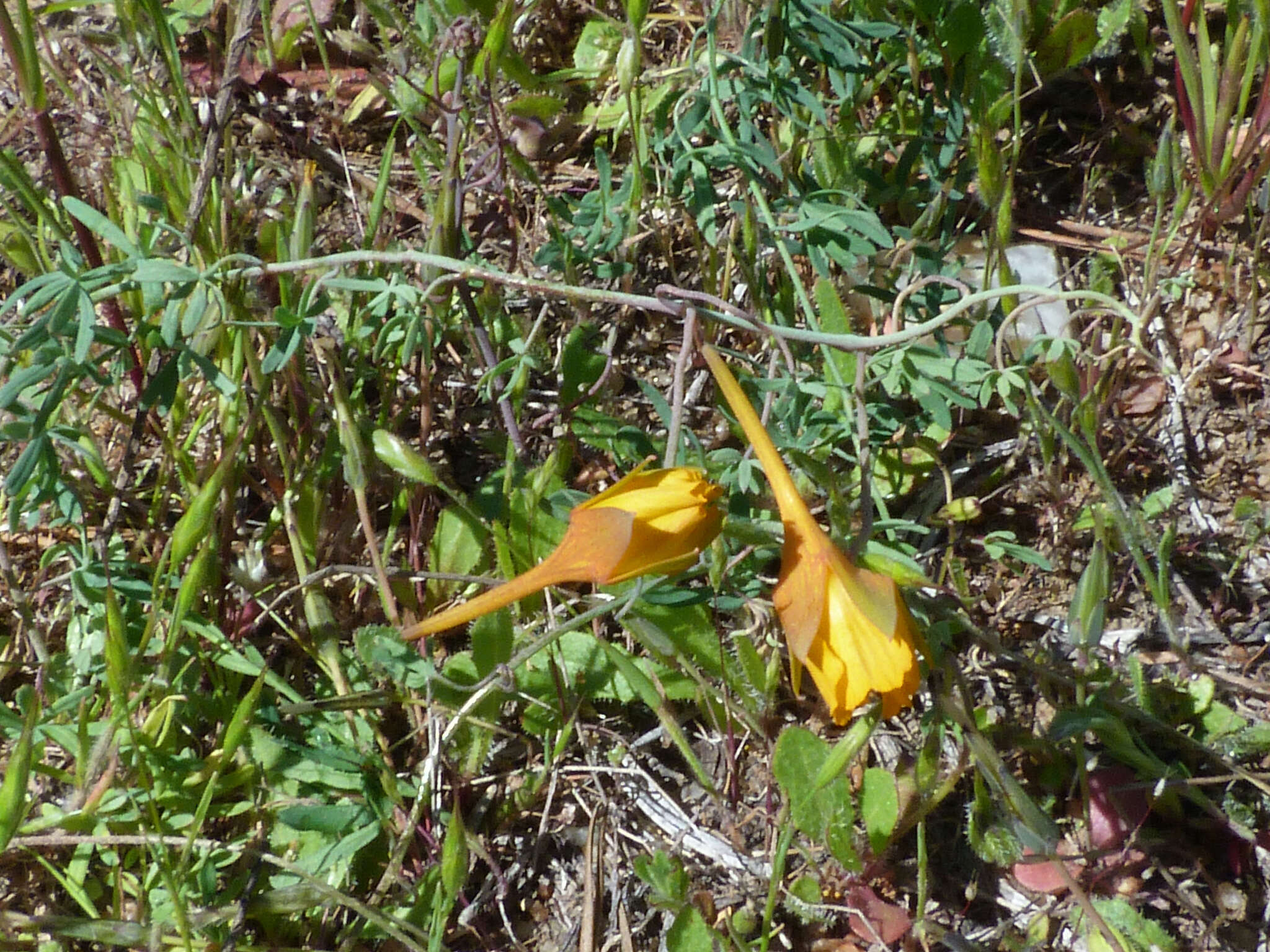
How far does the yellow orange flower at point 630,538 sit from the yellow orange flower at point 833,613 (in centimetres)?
12

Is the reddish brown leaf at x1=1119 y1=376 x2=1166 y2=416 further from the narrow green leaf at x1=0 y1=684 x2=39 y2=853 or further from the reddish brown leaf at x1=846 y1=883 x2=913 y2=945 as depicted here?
the narrow green leaf at x1=0 y1=684 x2=39 y2=853

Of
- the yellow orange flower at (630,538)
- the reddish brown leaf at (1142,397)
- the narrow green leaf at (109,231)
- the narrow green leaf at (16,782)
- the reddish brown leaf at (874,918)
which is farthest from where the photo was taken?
the reddish brown leaf at (1142,397)

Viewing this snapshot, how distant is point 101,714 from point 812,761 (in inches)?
51.9

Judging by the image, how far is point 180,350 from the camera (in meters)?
1.93

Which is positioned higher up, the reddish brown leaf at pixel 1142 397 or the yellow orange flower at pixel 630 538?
the yellow orange flower at pixel 630 538

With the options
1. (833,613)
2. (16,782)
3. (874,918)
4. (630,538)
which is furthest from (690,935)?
(16,782)

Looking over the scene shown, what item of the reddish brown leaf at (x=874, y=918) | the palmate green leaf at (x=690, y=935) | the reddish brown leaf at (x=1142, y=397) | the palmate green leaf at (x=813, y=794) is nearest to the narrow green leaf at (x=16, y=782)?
the palmate green leaf at (x=690, y=935)

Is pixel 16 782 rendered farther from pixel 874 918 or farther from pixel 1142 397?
pixel 1142 397

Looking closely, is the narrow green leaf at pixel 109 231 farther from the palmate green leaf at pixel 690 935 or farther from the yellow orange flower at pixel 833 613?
the palmate green leaf at pixel 690 935

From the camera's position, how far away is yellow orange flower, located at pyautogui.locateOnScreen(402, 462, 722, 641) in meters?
1.45

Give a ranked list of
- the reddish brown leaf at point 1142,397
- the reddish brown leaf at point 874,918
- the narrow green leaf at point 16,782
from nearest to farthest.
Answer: the narrow green leaf at point 16,782
the reddish brown leaf at point 874,918
the reddish brown leaf at point 1142,397

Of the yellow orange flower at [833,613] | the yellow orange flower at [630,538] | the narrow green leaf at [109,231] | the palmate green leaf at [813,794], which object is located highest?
the narrow green leaf at [109,231]

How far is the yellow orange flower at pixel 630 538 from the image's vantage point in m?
1.45

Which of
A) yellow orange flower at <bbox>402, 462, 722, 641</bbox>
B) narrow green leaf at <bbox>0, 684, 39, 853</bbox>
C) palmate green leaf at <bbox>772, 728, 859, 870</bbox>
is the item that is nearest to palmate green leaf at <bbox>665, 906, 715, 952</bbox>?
palmate green leaf at <bbox>772, 728, 859, 870</bbox>
